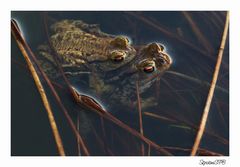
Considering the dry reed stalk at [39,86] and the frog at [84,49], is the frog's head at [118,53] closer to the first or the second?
the frog at [84,49]

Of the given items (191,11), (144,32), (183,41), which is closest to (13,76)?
(144,32)

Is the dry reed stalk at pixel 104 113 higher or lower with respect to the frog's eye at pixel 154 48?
lower

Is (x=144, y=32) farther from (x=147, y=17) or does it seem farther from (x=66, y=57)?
(x=66, y=57)

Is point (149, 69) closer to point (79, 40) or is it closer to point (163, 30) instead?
point (163, 30)

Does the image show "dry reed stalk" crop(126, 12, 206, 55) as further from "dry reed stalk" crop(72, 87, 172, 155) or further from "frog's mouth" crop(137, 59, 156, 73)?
"dry reed stalk" crop(72, 87, 172, 155)

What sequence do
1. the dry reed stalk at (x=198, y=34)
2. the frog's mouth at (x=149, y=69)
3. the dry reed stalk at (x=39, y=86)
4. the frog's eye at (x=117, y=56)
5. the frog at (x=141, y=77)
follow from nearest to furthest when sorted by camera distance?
the dry reed stalk at (x=39, y=86), the frog at (x=141, y=77), the frog's mouth at (x=149, y=69), the frog's eye at (x=117, y=56), the dry reed stalk at (x=198, y=34)

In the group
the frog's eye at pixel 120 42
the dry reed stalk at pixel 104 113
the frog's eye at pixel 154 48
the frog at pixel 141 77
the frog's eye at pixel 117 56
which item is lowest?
the dry reed stalk at pixel 104 113

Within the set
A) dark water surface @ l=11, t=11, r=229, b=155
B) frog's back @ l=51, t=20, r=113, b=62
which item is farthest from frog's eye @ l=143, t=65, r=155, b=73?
frog's back @ l=51, t=20, r=113, b=62

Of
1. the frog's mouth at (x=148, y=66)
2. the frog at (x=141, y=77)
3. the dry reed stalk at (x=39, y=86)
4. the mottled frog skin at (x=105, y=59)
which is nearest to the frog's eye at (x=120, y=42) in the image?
the mottled frog skin at (x=105, y=59)
